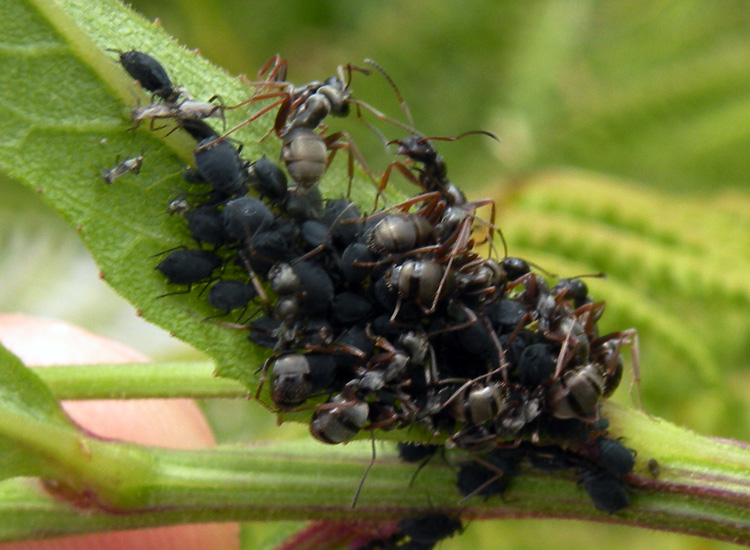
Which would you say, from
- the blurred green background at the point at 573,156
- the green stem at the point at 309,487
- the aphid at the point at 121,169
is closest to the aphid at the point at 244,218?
the aphid at the point at 121,169

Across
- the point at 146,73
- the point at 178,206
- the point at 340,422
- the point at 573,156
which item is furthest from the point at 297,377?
the point at 573,156

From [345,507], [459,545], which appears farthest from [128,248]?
[459,545]

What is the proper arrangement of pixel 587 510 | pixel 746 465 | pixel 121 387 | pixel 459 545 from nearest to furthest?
pixel 746 465
pixel 587 510
pixel 121 387
pixel 459 545

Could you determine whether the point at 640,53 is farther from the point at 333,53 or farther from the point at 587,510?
the point at 587,510

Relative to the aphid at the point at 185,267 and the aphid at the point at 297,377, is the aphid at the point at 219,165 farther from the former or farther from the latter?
the aphid at the point at 297,377

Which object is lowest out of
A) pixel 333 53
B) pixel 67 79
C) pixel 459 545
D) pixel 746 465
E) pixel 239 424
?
pixel 459 545

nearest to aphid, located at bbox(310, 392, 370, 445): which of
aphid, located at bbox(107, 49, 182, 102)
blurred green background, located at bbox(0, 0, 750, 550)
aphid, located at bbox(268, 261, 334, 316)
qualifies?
aphid, located at bbox(268, 261, 334, 316)

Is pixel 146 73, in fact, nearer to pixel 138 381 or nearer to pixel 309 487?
pixel 138 381
